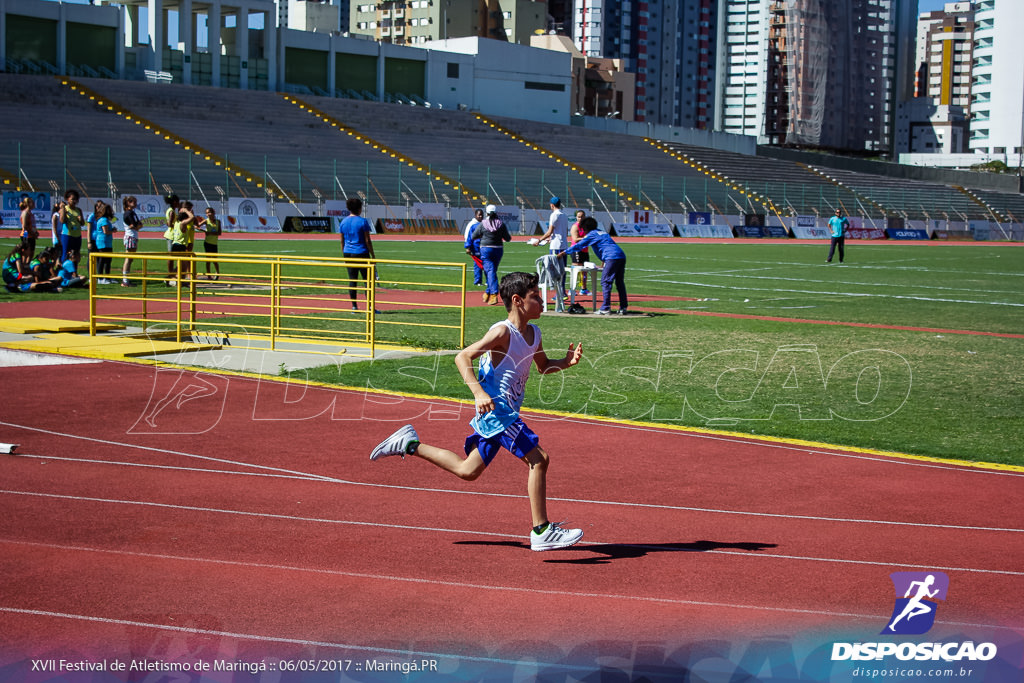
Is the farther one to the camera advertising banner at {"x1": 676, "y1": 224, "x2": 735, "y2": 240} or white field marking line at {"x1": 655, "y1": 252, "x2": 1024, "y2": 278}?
advertising banner at {"x1": 676, "y1": 224, "x2": 735, "y2": 240}

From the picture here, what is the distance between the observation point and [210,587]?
5.75m

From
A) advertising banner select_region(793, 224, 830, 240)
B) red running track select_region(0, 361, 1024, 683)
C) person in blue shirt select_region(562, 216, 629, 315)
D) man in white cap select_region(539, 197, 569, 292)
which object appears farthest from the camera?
advertising banner select_region(793, 224, 830, 240)

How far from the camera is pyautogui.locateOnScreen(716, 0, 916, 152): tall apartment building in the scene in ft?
522

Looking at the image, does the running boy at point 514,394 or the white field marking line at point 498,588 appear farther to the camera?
the running boy at point 514,394

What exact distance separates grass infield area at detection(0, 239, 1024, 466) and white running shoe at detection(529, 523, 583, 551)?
13.4 ft

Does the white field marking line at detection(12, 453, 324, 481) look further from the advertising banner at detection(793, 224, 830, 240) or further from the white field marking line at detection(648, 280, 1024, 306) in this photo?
the advertising banner at detection(793, 224, 830, 240)

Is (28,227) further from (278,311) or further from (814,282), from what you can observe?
(814,282)

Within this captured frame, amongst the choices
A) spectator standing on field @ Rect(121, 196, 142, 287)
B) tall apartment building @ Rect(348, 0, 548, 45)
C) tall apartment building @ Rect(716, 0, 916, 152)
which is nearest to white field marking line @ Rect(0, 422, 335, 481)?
spectator standing on field @ Rect(121, 196, 142, 287)

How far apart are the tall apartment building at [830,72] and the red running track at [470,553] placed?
6234 inches

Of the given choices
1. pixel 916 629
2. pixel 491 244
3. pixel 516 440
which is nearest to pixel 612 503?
pixel 516 440

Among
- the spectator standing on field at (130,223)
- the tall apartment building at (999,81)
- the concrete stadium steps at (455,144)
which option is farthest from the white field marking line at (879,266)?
the tall apartment building at (999,81)

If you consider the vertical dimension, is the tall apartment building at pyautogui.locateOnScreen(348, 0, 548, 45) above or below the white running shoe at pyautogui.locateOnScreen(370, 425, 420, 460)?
above

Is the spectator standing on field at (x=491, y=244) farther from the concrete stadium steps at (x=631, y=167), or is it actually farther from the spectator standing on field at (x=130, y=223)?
the concrete stadium steps at (x=631, y=167)

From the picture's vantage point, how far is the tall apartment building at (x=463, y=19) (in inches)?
4948
